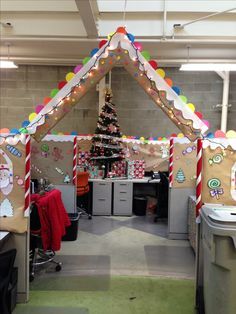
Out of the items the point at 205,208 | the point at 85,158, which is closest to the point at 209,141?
the point at 205,208

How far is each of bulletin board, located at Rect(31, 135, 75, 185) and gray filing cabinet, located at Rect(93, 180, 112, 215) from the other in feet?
3.64

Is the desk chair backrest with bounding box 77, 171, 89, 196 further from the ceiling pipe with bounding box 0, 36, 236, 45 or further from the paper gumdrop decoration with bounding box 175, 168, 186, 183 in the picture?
the ceiling pipe with bounding box 0, 36, 236, 45

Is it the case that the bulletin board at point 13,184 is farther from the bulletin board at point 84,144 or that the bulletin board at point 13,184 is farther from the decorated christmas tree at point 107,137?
the bulletin board at point 84,144

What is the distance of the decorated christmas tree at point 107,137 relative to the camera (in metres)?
6.51

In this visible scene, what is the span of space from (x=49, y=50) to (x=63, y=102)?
11.5 feet

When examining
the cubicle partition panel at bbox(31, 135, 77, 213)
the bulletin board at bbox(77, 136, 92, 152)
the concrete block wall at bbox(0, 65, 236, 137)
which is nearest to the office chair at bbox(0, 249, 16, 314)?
the cubicle partition panel at bbox(31, 135, 77, 213)

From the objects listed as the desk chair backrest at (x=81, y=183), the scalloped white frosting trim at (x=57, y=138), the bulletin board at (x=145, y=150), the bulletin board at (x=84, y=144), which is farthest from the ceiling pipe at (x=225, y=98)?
the scalloped white frosting trim at (x=57, y=138)

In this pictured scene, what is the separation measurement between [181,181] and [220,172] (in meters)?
1.96

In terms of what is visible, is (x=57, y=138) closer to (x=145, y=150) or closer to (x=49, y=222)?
(x=49, y=222)

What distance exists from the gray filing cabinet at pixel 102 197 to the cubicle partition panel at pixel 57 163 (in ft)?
3.46

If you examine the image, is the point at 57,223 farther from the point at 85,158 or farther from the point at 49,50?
the point at 49,50

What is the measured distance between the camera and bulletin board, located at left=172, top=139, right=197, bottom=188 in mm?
4762

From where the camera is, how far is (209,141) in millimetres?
2873

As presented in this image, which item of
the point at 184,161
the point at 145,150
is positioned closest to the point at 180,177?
the point at 184,161
